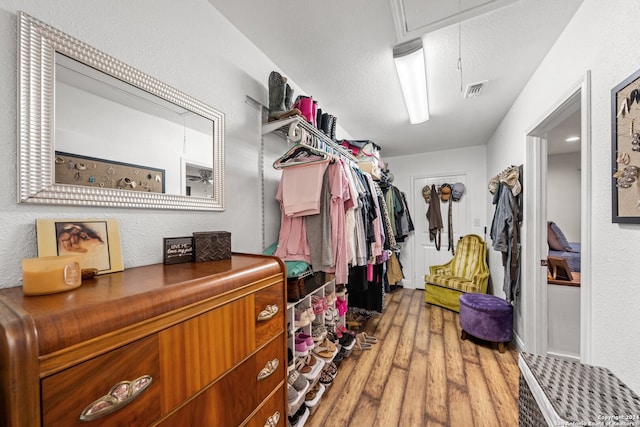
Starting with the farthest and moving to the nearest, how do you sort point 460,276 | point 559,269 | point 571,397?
point 460,276
point 559,269
point 571,397

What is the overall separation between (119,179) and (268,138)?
0.99 metres

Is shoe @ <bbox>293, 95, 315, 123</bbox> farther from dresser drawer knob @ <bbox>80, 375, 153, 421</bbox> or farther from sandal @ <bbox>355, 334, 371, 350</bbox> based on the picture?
sandal @ <bbox>355, 334, 371, 350</bbox>

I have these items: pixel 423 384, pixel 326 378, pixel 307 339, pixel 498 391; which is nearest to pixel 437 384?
pixel 423 384

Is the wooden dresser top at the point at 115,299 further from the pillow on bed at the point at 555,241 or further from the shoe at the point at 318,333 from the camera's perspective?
the pillow on bed at the point at 555,241

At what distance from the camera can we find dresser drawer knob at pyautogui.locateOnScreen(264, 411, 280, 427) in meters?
0.97

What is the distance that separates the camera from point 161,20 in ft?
3.54

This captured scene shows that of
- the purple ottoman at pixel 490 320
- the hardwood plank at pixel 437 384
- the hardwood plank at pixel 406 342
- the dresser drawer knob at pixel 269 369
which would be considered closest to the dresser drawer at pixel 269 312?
the dresser drawer knob at pixel 269 369

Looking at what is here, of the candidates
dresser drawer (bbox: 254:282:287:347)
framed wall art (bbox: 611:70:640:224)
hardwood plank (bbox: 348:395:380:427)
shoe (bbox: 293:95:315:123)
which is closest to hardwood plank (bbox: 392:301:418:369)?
hardwood plank (bbox: 348:395:380:427)

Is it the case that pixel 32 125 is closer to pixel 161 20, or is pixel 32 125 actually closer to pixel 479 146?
pixel 161 20

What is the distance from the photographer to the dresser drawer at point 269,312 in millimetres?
932

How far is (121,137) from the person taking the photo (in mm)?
941

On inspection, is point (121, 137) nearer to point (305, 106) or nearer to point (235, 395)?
point (235, 395)

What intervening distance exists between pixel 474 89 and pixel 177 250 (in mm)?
2567

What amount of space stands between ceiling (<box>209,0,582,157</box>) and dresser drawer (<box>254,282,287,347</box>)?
1.47 m
